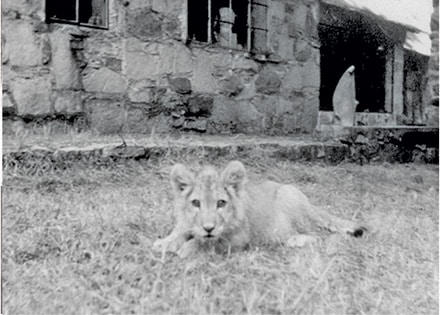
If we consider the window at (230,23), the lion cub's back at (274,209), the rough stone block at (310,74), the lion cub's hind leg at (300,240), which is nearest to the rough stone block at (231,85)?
the window at (230,23)

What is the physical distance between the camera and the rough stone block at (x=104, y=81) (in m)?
4.14

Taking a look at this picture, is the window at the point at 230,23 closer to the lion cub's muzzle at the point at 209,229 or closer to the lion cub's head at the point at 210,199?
the lion cub's head at the point at 210,199

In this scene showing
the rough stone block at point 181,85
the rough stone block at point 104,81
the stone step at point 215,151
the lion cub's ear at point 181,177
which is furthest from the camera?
the rough stone block at point 181,85

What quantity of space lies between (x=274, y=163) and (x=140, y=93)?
5.96 ft

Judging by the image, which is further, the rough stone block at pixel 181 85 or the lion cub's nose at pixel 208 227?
the rough stone block at pixel 181 85

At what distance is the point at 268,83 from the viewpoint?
5312 mm

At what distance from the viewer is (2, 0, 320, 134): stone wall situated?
3.72 meters

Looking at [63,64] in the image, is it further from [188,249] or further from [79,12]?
[188,249]

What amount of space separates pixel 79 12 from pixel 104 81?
60cm

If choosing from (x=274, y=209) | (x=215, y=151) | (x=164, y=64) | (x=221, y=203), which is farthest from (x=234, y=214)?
(x=164, y=64)

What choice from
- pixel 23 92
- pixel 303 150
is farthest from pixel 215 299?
pixel 23 92

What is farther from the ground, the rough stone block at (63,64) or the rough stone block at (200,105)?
the rough stone block at (63,64)

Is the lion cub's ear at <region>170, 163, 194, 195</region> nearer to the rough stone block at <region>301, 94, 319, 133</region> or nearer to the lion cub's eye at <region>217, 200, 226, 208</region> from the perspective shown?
the lion cub's eye at <region>217, 200, 226, 208</region>

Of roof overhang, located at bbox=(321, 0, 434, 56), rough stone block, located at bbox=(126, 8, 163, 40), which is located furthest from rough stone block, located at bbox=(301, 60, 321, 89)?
roof overhang, located at bbox=(321, 0, 434, 56)
